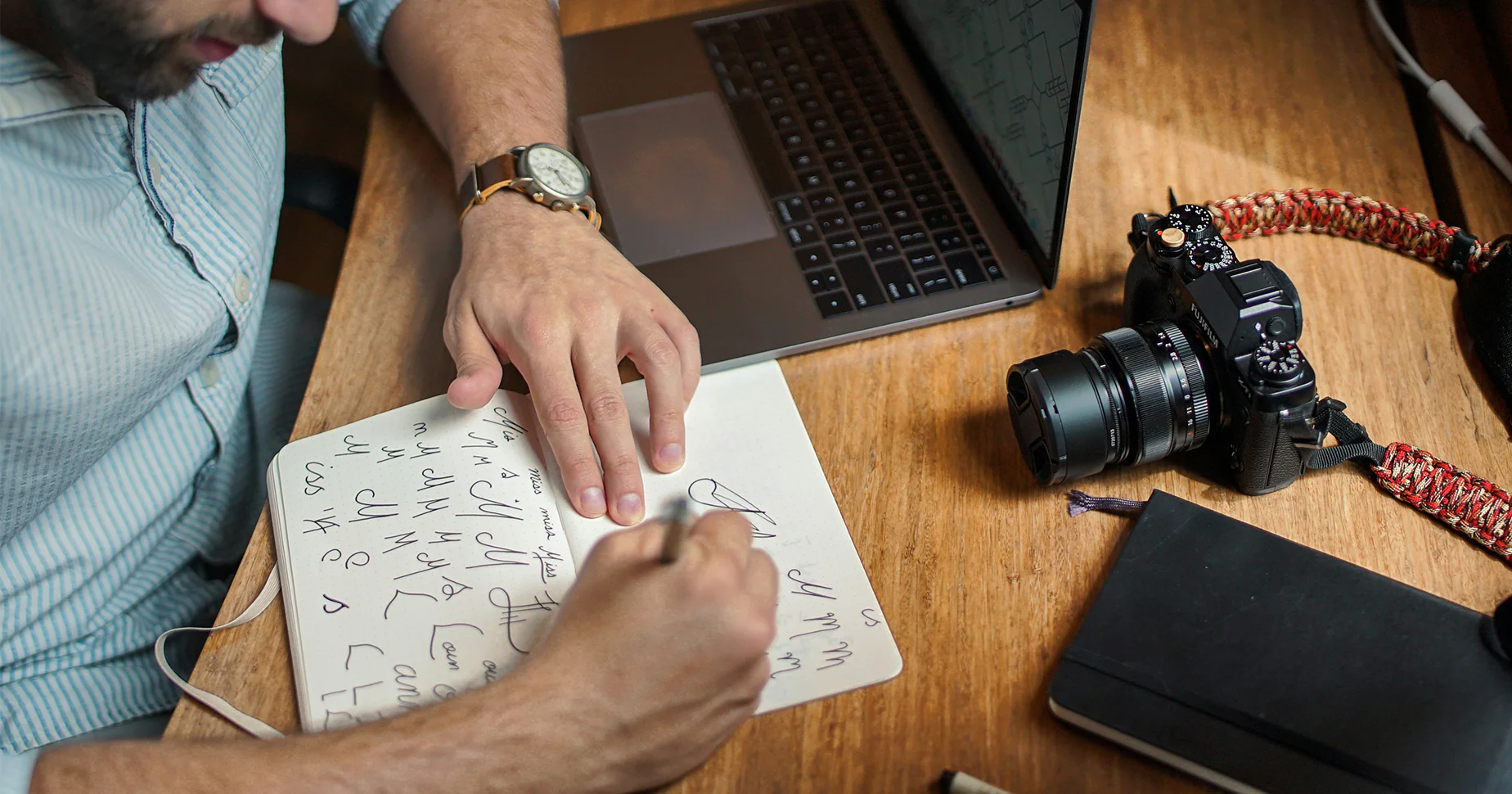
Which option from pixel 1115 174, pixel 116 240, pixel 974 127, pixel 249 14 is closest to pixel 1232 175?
pixel 1115 174

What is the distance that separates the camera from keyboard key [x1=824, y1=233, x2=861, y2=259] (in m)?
0.88

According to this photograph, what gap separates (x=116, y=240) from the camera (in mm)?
776

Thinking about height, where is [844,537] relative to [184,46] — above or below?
below

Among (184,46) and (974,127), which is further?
(974,127)

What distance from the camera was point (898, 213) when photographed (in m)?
0.90

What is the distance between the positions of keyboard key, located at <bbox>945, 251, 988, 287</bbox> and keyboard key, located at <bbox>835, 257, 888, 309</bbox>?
0.21 ft

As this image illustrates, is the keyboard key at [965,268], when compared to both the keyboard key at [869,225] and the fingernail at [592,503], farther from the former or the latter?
the fingernail at [592,503]

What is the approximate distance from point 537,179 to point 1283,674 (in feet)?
2.20

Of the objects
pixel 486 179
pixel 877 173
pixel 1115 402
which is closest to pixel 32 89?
pixel 486 179

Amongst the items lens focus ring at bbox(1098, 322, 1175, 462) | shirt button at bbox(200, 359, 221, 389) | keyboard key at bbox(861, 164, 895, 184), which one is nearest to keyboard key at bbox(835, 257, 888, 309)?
keyboard key at bbox(861, 164, 895, 184)

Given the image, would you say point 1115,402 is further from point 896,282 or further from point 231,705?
point 231,705

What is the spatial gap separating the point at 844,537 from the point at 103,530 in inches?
23.0

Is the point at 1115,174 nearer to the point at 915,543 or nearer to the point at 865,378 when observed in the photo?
the point at 865,378

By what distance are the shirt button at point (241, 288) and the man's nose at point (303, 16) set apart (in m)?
0.22
